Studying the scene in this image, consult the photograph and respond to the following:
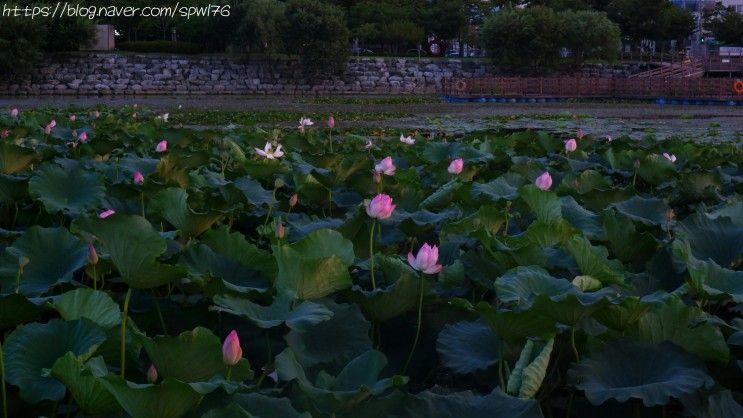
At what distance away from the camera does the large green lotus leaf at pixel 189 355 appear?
2.81 ft

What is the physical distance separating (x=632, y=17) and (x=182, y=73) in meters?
19.5

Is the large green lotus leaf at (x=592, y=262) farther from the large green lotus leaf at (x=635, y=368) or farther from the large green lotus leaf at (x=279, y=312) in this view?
the large green lotus leaf at (x=279, y=312)

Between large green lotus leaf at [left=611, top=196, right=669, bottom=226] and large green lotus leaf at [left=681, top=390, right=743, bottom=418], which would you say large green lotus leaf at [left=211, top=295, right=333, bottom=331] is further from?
large green lotus leaf at [left=611, top=196, right=669, bottom=226]

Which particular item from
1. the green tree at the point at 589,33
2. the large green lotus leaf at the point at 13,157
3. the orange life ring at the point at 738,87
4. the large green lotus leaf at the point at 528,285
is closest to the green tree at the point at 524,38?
the green tree at the point at 589,33

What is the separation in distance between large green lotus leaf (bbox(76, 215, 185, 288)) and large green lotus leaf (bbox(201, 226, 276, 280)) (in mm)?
A: 164

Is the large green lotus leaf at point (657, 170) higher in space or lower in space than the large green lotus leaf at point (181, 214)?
lower

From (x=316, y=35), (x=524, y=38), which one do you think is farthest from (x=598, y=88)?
(x=316, y=35)

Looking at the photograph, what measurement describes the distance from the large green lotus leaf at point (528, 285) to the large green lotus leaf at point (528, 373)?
122mm

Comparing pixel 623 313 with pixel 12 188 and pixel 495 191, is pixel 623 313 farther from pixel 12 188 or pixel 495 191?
pixel 12 188

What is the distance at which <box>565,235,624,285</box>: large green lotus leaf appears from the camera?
3.76 ft

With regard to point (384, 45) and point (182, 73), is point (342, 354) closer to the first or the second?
point (182, 73)

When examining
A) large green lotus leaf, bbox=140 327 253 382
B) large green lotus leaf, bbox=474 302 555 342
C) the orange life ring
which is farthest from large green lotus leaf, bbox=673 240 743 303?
the orange life ring

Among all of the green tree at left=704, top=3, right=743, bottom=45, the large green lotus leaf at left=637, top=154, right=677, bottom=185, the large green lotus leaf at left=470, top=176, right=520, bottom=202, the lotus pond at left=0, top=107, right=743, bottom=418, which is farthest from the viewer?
the green tree at left=704, top=3, right=743, bottom=45

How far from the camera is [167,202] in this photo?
151cm
